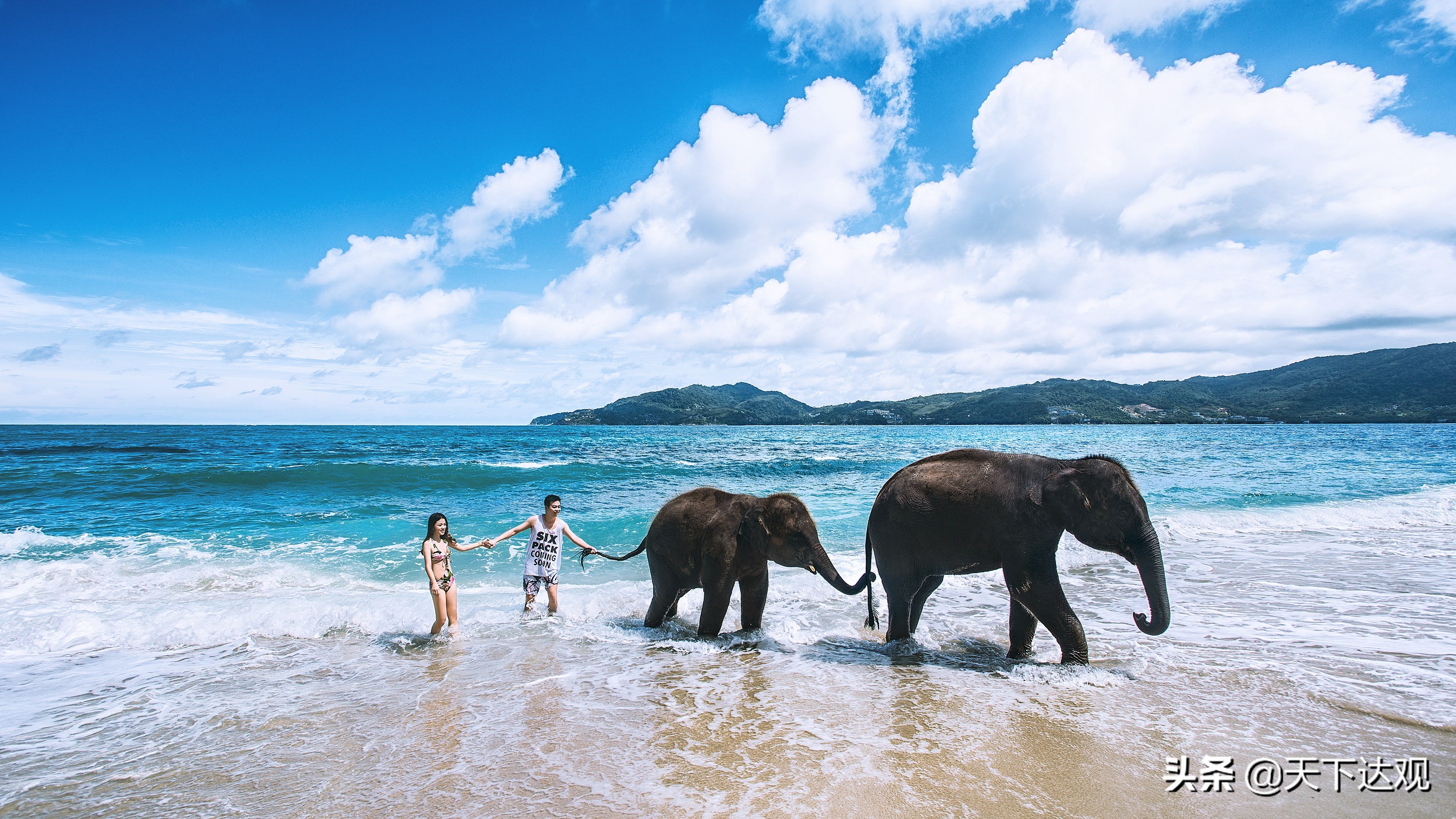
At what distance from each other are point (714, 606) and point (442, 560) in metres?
3.39

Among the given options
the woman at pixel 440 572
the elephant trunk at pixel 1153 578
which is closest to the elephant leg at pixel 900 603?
the elephant trunk at pixel 1153 578

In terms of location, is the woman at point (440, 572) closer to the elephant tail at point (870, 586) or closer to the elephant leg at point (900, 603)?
the elephant tail at point (870, 586)

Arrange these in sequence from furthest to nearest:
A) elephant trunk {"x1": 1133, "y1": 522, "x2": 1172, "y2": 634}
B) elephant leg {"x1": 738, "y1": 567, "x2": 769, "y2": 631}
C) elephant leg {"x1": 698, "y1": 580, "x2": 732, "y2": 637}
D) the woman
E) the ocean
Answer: the woman
elephant leg {"x1": 738, "y1": 567, "x2": 769, "y2": 631}
elephant leg {"x1": 698, "y1": 580, "x2": 732, "y2": 637}
elephant trunk {"x1": 1133, "y1": 522, "x2": 1172, "y2": 634}
the ocean

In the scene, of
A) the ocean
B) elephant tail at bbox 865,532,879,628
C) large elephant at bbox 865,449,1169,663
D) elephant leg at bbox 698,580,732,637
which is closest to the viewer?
the ocean

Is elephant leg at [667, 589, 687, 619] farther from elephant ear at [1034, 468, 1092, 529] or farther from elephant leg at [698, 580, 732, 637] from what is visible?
elephant ear at [1034, 468, 1092, 529]

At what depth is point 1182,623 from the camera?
7867 millimetres

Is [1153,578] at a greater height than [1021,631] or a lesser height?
greater

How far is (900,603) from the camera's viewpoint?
6.98 metres

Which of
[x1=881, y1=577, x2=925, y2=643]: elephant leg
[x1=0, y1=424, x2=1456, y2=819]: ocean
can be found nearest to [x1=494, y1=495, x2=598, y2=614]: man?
[x1=0, y1=424, x2=1456, y2=819]: ocean

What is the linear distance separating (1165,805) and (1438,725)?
114 inches

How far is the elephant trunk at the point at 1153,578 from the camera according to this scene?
5.84 meters

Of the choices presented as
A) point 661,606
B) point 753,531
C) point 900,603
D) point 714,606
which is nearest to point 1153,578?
point 900,603

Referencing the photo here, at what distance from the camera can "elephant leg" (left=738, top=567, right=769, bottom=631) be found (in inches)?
287

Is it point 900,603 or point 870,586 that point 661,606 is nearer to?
point 870,586
